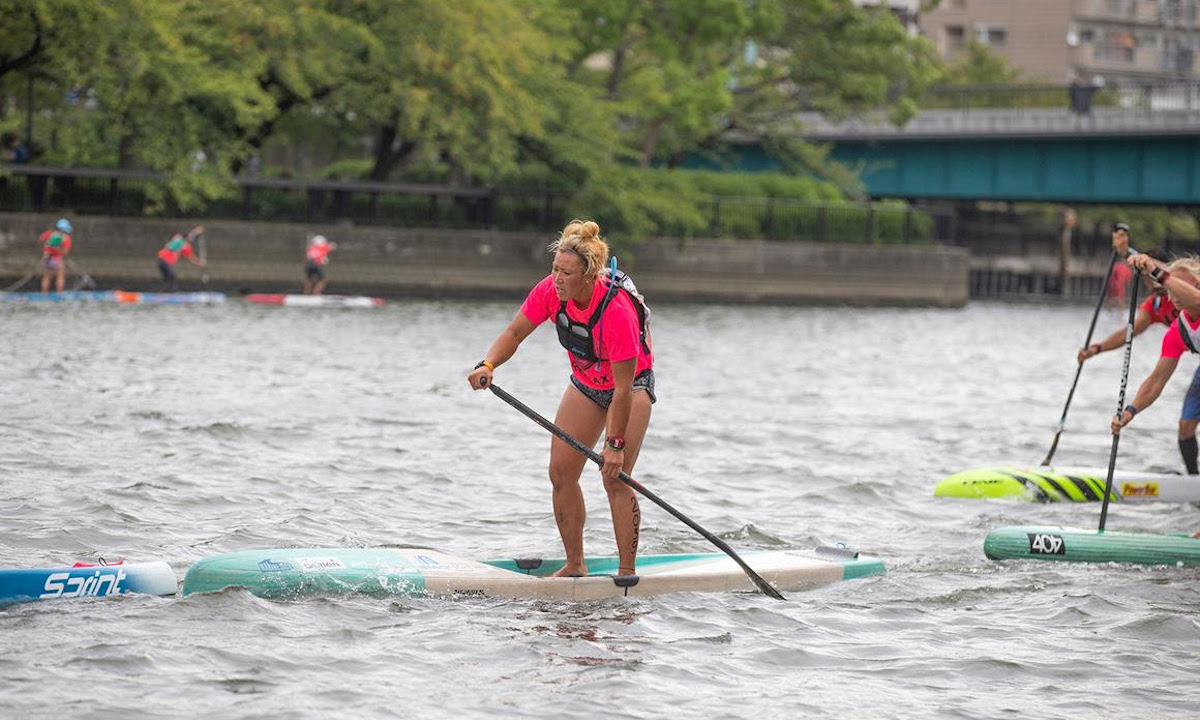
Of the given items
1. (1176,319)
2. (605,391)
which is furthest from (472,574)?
(1176,319)

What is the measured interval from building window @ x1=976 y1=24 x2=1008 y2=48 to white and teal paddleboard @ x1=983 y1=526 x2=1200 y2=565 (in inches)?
4050

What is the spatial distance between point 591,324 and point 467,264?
4082 centimetres

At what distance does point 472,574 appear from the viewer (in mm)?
11227

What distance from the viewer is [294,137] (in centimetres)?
5622

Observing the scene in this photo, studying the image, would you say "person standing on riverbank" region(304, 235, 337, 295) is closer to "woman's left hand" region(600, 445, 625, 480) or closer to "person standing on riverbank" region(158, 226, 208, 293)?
"person standing on riverbank" region(158, 226, 208, 293)

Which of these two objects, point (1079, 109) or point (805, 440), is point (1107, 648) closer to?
point (805, 440)

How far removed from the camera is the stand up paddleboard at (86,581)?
10156mm

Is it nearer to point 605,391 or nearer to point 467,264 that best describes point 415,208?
point 467,264

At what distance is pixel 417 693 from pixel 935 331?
38.9m

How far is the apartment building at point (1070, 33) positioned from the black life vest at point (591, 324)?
3983 inches

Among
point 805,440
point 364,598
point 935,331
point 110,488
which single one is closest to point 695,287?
point 935,331

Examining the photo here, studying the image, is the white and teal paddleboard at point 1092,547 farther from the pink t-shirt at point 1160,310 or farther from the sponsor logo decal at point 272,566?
the sponsor logo decal at point 272,566

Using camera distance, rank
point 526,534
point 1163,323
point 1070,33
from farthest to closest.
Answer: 1. point 1070,33
2. point 1163,323
3. point 526,534

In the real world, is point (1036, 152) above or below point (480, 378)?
above
